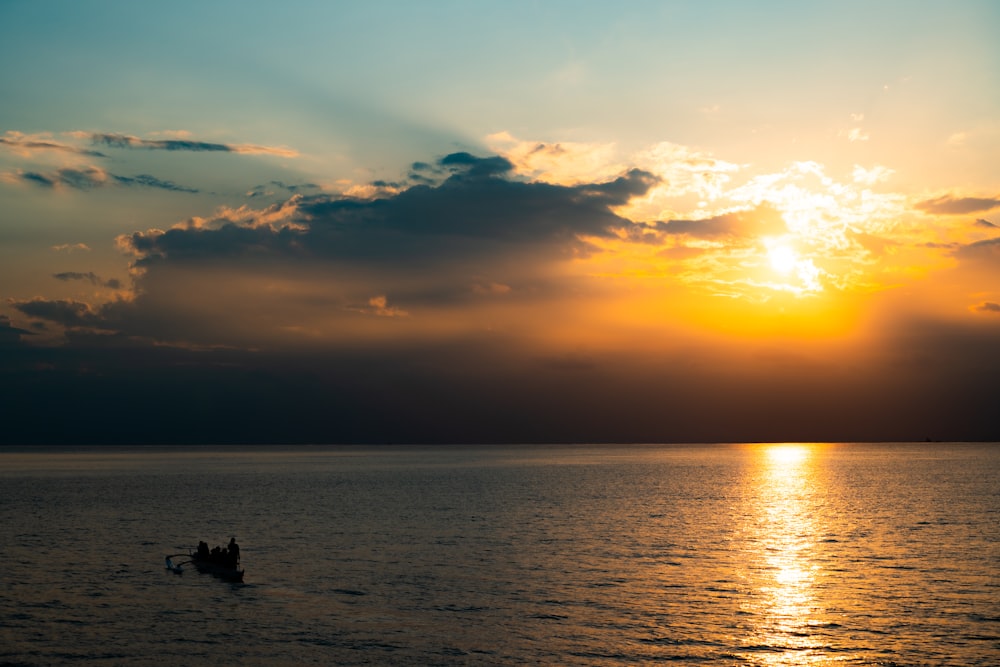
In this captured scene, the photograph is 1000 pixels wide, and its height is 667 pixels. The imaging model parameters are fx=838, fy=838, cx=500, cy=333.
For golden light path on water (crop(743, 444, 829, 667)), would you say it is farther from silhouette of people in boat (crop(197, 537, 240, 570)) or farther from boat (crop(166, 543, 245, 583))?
silhouette of people in boat (crop(197, 537, 240, 570))

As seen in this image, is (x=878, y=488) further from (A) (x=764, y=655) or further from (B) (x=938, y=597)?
(A) (x=764, y=655)

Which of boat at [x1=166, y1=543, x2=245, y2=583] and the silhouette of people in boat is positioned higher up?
the silhouette of people in boat

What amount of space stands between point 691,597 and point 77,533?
229ft

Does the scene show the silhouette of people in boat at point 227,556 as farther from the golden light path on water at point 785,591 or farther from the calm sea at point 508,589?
the golden light path on water at point 785,591

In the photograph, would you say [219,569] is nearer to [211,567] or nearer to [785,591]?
[211,567]

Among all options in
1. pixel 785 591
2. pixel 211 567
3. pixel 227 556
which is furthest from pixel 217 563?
pixel 785 591

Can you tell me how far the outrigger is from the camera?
62719 millimetres

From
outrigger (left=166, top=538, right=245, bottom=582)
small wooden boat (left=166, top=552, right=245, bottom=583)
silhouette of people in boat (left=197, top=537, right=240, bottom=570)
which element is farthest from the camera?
silhouette of people in boat (left=197, top=537, right=240, bottom=570)

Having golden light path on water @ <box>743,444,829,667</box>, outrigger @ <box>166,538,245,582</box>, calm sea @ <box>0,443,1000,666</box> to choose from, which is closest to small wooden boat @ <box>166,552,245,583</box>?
outrigger @ <box>166,538,245,582</box>

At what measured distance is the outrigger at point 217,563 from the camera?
62719mm

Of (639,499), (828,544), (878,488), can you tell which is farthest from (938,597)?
(878,488)

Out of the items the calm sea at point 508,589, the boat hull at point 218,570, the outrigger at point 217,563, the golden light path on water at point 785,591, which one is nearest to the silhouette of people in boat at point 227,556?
the outrigger at point 217,563

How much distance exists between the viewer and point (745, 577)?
63312 mm

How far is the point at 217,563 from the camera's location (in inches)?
2576
